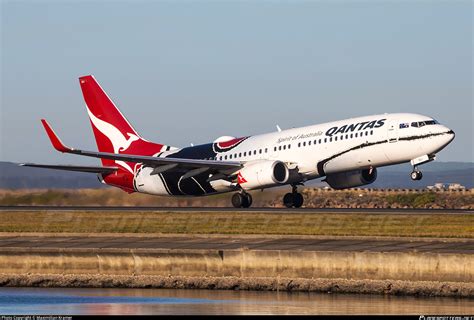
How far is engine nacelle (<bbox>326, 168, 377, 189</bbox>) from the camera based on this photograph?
206 ft

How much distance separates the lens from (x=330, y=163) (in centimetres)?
6038

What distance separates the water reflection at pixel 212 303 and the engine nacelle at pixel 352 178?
1033 inches

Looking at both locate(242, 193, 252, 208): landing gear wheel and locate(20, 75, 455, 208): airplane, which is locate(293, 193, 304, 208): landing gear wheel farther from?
locate(242, 193, 252, 208): landing gear wheel

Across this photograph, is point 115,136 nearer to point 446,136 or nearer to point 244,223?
point 446,136

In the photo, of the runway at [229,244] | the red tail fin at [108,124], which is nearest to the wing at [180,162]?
the red tail fin at [108,124]

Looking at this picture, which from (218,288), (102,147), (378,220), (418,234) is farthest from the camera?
(102,147)

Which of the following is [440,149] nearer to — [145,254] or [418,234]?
[418,234]

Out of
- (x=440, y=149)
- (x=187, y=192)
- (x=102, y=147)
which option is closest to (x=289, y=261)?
(x=440, y=149)

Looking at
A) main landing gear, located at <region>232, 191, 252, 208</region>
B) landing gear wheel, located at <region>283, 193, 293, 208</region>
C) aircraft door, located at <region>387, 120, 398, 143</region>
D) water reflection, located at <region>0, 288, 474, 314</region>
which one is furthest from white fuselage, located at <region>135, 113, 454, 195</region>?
water reflection, located at <region>0, 288, 474, 314</region>

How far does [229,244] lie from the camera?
4344 cm

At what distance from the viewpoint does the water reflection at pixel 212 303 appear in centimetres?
3244

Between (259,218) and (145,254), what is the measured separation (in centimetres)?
1135

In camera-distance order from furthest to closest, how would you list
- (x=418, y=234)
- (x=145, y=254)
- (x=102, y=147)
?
(x=102, y=147)
(x=418, y=234)
(x=145, y=254)

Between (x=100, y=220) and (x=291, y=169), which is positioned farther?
(x=291, y=169)
